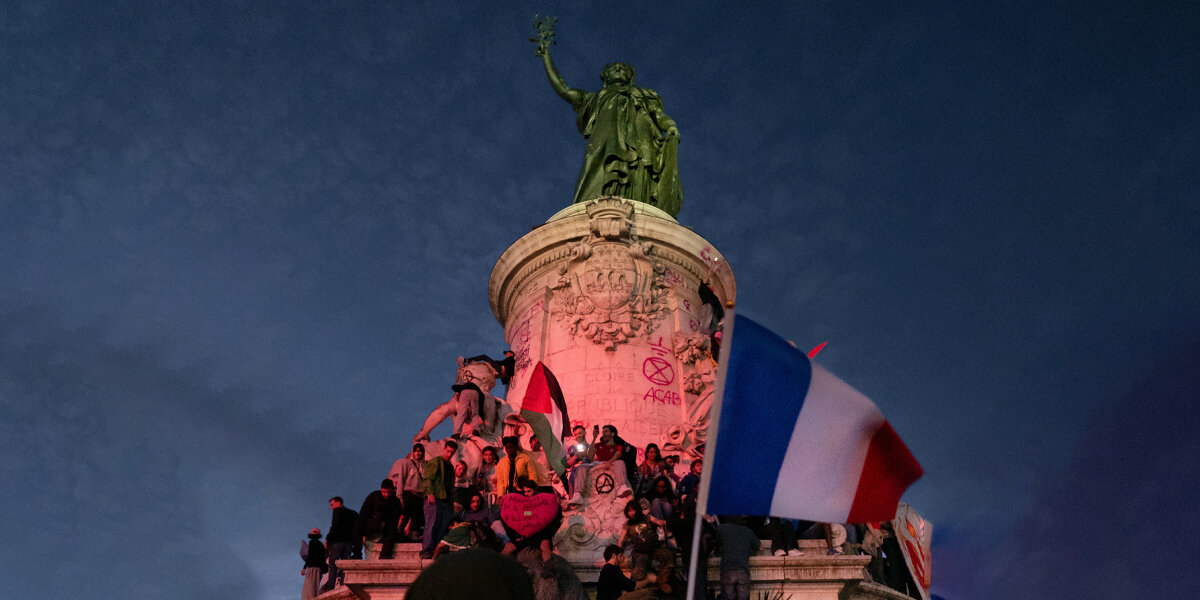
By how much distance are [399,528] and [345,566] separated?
124 centimetres

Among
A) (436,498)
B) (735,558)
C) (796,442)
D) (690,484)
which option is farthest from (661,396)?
(796,442)

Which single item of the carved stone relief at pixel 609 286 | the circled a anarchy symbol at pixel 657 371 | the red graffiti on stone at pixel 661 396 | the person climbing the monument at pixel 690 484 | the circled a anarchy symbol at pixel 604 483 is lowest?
the person climbing the monument at pixel 690 484

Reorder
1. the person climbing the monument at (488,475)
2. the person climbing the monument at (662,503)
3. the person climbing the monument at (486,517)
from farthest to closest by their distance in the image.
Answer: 1. the person climbing the monument at (488,475)
2. the person climbing the monument at (662,503)
3. the person climbing the monument at (486,517)

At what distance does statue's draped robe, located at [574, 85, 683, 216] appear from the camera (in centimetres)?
2045

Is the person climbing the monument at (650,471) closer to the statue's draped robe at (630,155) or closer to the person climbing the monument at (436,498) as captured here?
the person climbing the monument at (436,498)

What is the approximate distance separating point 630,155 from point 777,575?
12.5 metres

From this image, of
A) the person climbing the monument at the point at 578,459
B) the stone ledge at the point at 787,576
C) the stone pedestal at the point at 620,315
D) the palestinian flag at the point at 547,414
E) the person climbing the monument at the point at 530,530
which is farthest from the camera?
the stone pedestal at the point at 620,315

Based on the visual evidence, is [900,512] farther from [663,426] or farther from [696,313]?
[696,313]

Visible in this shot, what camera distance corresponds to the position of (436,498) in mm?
11797

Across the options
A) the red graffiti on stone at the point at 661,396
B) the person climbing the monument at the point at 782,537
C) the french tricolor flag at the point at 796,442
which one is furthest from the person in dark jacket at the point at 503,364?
the french tricolor flag at the point at 796,442

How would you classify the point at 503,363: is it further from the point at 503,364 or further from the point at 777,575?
the point at 777,575

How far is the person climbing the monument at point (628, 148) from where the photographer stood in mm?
20484

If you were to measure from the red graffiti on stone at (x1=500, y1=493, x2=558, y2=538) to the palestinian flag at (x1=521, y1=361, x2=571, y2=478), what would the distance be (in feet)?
11.1

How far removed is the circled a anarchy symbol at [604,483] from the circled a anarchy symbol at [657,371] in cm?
446
